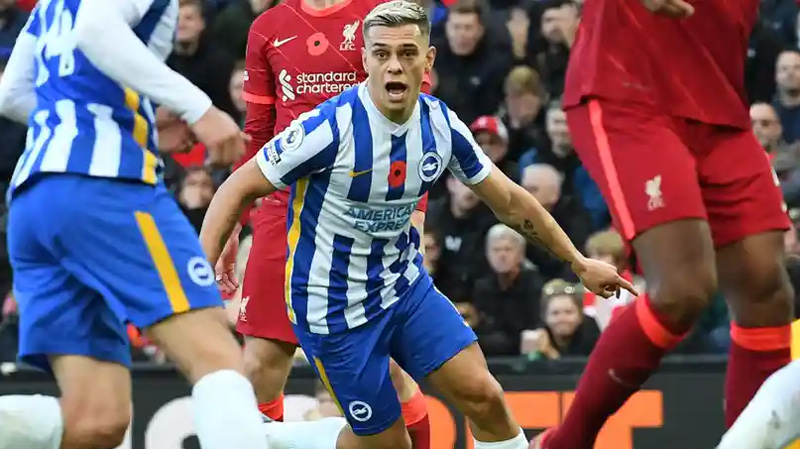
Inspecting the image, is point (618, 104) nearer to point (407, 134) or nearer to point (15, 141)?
point (407, 134)

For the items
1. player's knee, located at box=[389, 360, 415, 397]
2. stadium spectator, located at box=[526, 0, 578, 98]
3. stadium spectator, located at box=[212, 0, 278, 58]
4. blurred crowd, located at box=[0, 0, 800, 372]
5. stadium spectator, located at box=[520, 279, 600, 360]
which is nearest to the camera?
player's knee, located at box=[389, 360, 415, 397]

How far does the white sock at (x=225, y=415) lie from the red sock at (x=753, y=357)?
190 centimetres

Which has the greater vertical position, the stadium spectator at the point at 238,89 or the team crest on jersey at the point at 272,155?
the team crest on jersey at the point at 272,155

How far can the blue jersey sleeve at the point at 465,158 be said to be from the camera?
226 inches

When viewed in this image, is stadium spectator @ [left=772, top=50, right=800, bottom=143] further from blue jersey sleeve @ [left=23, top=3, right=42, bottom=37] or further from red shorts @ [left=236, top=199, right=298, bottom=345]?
blue jersey sleeve @ [left=23, top=3, right=42, bottom=37]

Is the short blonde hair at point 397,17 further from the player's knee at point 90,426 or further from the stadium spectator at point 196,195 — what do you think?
the stadium spectator at point 196,195

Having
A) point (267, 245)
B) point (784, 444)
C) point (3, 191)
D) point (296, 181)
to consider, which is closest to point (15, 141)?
point (3, 191)

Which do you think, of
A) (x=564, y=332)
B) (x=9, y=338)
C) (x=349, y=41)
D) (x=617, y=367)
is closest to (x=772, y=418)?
(x=617, y=367)

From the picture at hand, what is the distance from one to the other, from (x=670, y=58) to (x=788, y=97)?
4461 mm

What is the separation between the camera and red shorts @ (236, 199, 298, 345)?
6648 millimetres

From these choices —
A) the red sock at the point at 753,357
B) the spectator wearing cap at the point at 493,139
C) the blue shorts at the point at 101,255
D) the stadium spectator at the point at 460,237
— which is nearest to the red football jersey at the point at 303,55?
the blue shorts at the point at 101,255

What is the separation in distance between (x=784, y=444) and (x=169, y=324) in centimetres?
179

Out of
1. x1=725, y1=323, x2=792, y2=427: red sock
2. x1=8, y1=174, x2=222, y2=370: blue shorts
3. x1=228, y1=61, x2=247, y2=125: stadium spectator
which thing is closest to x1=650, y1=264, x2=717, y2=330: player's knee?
x1=725, y1=323, x2=792, y2=427: red sock

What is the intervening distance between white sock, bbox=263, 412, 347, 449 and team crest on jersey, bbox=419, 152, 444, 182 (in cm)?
98
